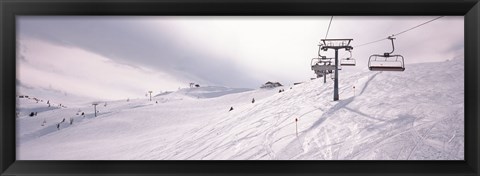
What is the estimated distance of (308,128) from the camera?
5.93 metres

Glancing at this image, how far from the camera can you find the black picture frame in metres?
1.78

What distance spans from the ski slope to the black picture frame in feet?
0.31

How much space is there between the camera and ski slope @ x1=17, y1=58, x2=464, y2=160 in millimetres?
3883

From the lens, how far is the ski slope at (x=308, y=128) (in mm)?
3883

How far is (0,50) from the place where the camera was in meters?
1.78

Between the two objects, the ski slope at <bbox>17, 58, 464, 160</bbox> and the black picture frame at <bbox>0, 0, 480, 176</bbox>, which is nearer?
the black picture frame at <bbox>0, 0, 480, 176</bbox>
